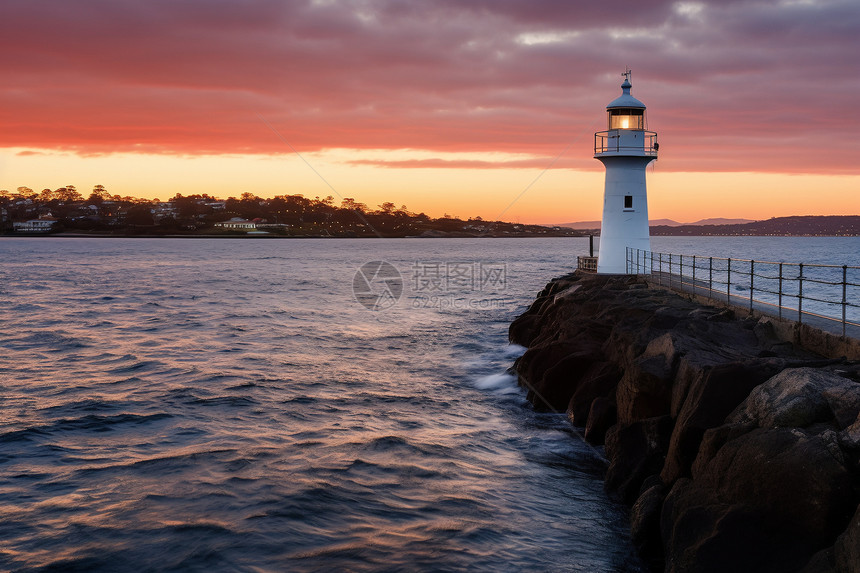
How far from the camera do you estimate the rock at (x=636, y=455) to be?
26.1 ft

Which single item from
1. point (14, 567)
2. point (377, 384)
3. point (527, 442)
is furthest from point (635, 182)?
point (14, 567)

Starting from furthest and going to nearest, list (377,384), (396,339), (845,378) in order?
(396,339) < (377,384) < (845,378)

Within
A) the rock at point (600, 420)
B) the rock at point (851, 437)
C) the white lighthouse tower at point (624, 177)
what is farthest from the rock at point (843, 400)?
the white lighthouse tower at point (624, 177)

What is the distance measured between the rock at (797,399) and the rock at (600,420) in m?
3.78

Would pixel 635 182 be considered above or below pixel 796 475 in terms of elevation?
above

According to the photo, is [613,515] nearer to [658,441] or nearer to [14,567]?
[658,441]

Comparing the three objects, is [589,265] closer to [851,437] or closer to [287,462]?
[287,462]

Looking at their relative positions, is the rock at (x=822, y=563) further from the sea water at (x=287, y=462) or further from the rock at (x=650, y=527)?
the sea water at (x=287, y=462)

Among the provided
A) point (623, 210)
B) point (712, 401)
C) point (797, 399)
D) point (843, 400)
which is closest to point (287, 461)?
point (712, 401)

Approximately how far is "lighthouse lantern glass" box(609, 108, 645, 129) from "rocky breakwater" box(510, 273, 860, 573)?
1231cm

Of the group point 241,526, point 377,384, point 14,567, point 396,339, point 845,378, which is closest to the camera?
point 845,378

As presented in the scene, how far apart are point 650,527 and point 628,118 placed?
58.4ft

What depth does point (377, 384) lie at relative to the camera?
14.8m

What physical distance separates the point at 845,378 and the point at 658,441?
2316mm
